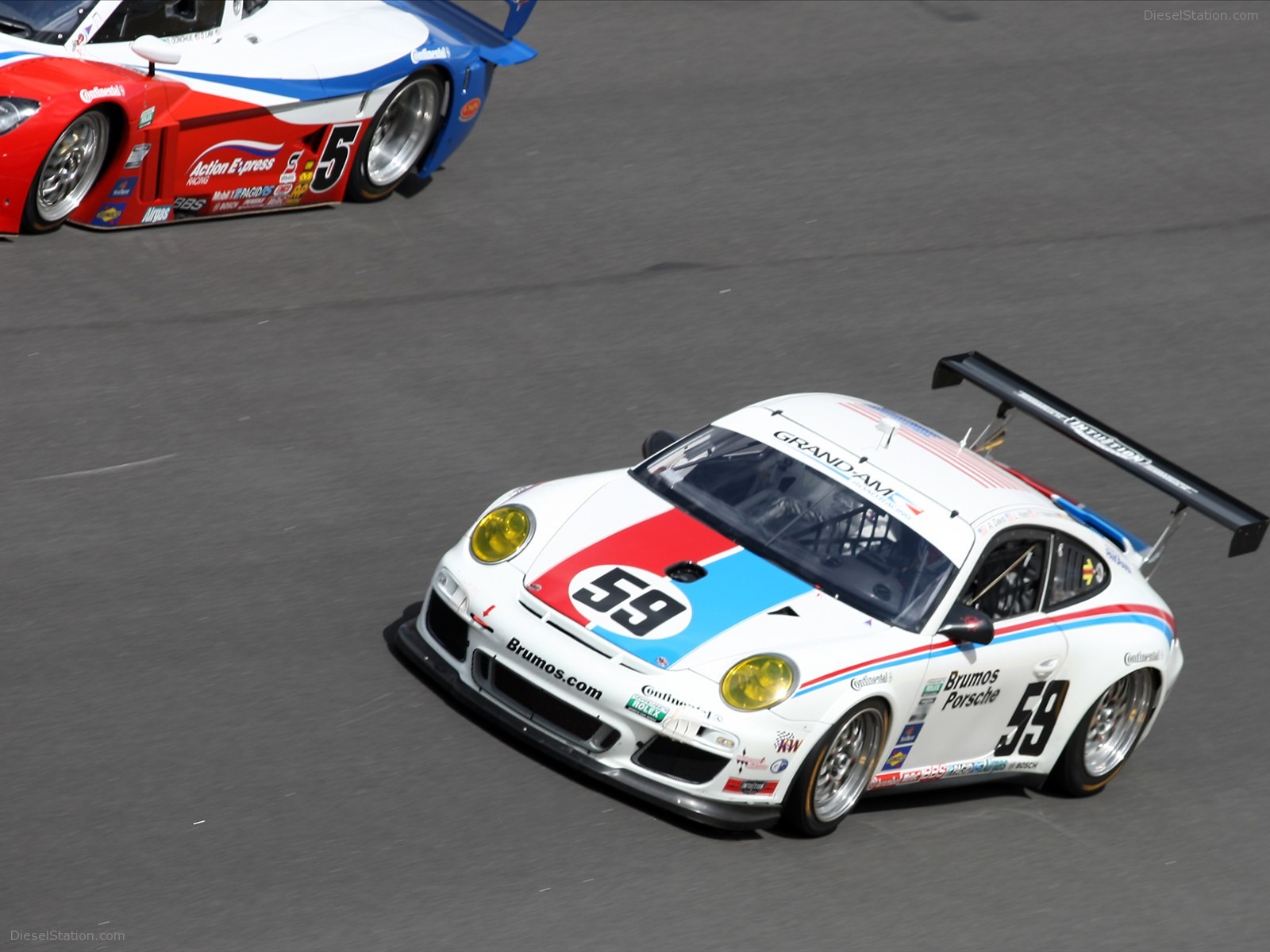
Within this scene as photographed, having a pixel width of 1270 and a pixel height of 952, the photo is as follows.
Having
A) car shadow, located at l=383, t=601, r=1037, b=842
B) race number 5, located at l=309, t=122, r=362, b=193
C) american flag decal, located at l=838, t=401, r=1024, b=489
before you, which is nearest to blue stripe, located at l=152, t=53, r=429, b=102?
race number 5, located at l=309, t=122, r=362, b=193

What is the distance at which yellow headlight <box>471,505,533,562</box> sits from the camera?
7289 millimetres

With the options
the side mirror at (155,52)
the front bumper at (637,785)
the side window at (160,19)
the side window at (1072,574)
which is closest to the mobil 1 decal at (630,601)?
the front bumper at (637,785)

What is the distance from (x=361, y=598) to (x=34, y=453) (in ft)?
6.35

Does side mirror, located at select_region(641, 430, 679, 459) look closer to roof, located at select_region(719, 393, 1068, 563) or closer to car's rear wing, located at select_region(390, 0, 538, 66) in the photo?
roof, located at select_region(719, 393, 1068, 563)

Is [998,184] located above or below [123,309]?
above

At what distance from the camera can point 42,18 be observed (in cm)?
1053

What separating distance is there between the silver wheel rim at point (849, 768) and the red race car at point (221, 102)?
567cm

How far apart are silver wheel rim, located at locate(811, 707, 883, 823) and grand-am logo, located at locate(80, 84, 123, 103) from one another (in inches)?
227

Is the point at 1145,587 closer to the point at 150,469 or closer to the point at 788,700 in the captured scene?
the point at 788,700

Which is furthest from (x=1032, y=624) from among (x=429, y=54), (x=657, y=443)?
(x=429, y=54)

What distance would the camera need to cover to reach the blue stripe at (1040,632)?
678 centimetres

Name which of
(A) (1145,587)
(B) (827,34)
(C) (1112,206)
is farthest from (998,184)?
(A) (1145,587)

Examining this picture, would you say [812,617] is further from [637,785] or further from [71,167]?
[71,167]

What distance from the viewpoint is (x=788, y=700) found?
6648 millimetres
